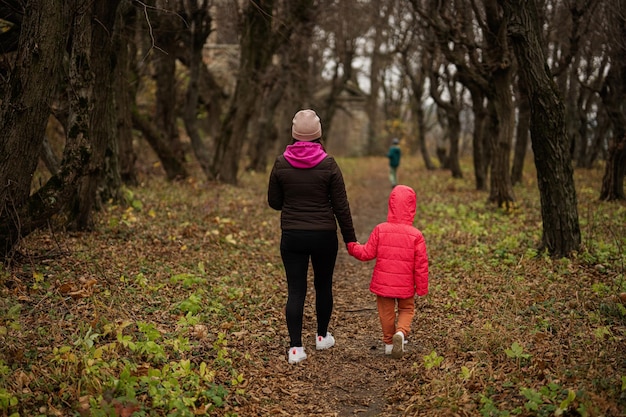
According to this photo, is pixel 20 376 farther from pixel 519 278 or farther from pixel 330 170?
pixel 519 278

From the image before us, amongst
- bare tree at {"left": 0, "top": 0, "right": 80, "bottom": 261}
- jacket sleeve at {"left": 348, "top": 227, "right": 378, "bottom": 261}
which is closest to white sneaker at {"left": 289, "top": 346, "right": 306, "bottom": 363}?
jacket sleeve at {"left": 348, "top": 227, "right": 378, "bottom": 261}

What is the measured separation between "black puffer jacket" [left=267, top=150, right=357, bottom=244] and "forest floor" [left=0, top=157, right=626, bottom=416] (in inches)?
56.9

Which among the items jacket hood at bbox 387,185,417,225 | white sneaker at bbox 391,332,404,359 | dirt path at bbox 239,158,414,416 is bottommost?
dirt path at bbox 239,158,414,416

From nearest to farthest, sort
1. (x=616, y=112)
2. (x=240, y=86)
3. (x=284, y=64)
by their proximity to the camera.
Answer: (x=616, y=112)
(x=240, y=86)
(x=284, y=64)

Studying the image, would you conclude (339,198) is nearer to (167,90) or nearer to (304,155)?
(304,155)

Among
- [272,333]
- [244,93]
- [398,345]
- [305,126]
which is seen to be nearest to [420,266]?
[398,345]

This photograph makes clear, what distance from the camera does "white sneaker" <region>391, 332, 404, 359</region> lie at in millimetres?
5434

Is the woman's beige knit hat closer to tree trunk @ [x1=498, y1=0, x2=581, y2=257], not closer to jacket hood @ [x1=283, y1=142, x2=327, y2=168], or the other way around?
jacket hood @ [x1=283, y1=142, x2=327, y2=168]

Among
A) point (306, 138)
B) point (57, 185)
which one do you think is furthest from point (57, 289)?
point (306, 138)

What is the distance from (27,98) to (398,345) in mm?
4952

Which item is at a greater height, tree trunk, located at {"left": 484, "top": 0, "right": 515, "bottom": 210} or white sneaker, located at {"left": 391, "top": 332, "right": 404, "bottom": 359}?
tree trunk, located at {"left": 484, "top": 0, "right": 515, "bottom": 210}

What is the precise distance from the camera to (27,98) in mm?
6195

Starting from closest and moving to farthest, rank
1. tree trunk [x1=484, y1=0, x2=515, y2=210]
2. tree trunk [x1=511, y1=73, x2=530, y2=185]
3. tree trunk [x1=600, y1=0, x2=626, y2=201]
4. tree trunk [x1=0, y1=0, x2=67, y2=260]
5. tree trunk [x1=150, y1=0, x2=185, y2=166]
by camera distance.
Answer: tree trunk [x1=0, y1=0, x2=67, y2=260] < tree trunk [x1=600, y1=0, x2=626, y2=201] < tree trunk [x1=484, y1=0, x2=515, y2=210] < tree trunk [x1=150, y1=0, x2=185, y2=166] < tree trunk [x1=511, y1=73, x2=530, y2=185]

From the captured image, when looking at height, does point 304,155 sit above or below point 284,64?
below
